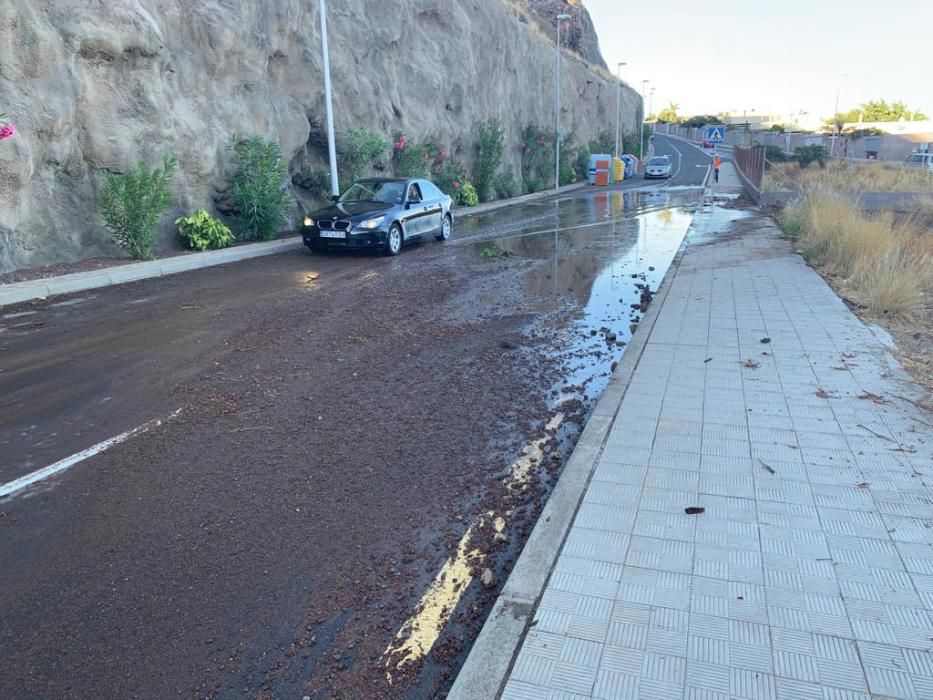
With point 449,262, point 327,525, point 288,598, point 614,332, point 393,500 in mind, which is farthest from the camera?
point 449,262

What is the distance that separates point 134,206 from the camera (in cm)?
1285

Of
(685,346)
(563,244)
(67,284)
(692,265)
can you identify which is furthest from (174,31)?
(685,346)

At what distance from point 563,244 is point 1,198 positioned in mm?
11581

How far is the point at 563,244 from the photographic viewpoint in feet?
55.3

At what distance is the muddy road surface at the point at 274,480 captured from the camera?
306cm

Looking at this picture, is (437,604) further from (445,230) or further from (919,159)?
(919,159)

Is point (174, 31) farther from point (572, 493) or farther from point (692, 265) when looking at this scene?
point (572, 493)

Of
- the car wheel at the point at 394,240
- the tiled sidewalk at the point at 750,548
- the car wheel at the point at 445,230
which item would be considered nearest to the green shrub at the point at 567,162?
the car wheel at the point at 445,230

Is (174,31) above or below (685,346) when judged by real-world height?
above

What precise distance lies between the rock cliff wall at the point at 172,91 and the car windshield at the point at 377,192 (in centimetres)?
348

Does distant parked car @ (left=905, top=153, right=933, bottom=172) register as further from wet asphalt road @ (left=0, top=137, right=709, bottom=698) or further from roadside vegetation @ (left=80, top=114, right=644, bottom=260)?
wet asphalt road @ (left=0, top=137, right=709, bottom=698)

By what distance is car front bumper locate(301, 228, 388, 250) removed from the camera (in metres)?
14.3

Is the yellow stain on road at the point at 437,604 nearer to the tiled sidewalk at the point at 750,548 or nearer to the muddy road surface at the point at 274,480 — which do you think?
the muddy road surface at the point at 274,480

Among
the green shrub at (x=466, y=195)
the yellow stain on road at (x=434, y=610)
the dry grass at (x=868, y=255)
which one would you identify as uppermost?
the green shrub at (x=466, y=195)
